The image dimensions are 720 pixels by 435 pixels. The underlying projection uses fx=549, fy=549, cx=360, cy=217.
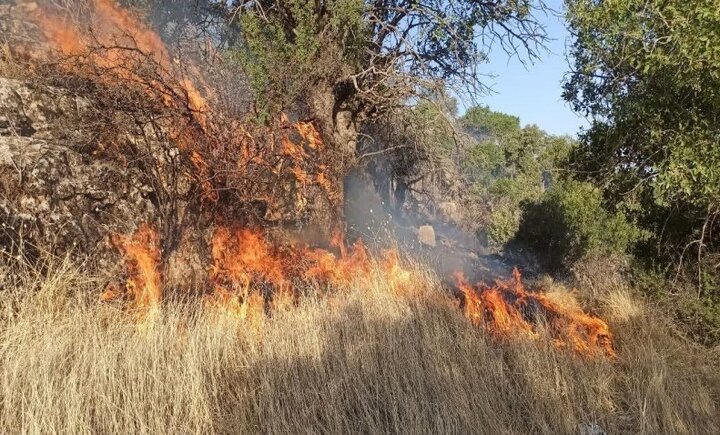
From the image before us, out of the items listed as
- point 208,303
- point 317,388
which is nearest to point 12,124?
point 208,303

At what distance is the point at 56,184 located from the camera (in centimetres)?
623

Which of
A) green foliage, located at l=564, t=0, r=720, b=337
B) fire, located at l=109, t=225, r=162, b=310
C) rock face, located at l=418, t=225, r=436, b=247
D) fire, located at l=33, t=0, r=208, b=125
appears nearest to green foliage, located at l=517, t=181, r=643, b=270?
rock face, located at l=418, t=225, r=436, b=247

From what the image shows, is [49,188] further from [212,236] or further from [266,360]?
[266,360]

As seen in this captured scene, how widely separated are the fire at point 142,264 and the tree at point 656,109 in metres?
5.32

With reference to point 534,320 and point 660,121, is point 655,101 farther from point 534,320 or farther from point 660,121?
point 534,320

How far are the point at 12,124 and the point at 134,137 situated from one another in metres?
1.39

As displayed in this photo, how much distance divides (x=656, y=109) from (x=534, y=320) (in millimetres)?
2551

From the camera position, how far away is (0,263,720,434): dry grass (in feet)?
12.1

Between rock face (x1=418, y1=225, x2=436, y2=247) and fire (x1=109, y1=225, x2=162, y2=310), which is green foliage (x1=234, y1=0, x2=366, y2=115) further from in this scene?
Answer: rock face (x1=418, y1=225, x2=436, y2=247)

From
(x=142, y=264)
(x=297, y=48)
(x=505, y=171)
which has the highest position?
(x=297, y=48)

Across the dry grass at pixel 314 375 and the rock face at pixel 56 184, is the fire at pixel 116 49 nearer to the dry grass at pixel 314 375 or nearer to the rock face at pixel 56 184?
the rock face at pixel 56 184

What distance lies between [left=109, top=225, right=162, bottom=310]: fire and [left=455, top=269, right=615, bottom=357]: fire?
3.50m

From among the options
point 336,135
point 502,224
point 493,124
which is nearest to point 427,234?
point 502,224

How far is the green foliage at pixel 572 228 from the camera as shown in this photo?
44.1 feet
